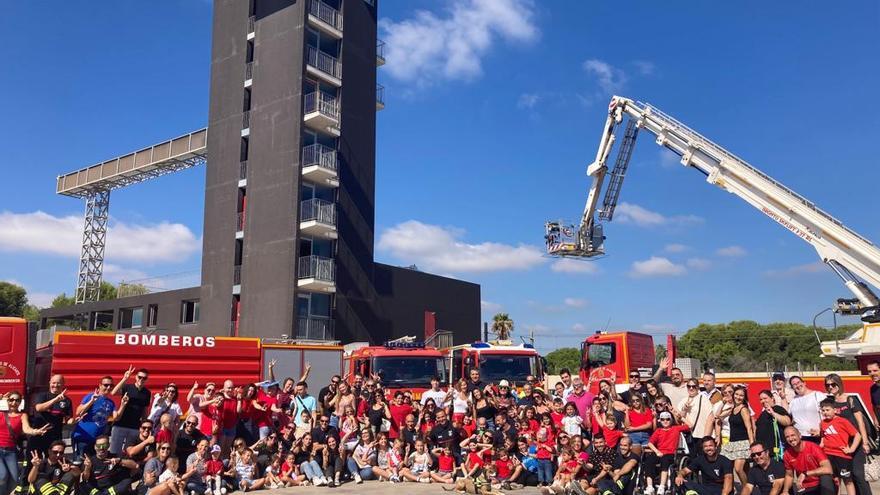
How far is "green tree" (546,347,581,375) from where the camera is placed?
59625 millimetres

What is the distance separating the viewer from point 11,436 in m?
9.98

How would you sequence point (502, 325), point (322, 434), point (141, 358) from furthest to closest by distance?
point (502, 325) → point (141, 358) → point (322, 434)

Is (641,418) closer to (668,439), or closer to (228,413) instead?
(668,439)

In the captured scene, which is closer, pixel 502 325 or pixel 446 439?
pixel 446 439

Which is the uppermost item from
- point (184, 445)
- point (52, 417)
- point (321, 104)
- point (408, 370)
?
point (321, 104)

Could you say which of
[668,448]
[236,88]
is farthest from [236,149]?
[668,448]

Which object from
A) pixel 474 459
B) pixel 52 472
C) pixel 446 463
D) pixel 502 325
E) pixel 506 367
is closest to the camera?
pixel 52 472

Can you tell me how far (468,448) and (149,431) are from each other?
610cm

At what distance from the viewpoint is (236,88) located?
1348 inches

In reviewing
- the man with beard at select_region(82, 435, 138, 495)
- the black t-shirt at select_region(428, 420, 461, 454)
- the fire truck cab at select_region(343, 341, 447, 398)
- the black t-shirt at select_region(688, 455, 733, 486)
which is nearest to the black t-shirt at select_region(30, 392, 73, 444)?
the man with beard at select_region(82, 435, 138, 495)

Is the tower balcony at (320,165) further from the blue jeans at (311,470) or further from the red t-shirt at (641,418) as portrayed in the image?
the red t-shirt at (641,418)

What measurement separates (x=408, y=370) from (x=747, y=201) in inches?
512

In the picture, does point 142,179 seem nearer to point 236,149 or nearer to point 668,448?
point 236,149

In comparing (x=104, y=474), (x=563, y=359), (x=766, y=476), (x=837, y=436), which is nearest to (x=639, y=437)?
(x=766, y=476)
